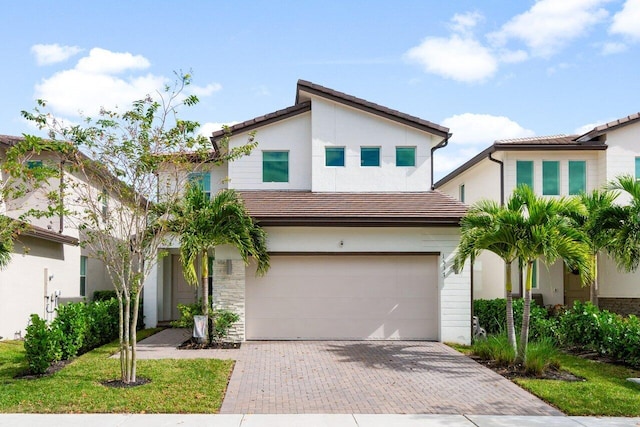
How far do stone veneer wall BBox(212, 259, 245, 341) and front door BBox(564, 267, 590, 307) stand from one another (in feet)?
43.7

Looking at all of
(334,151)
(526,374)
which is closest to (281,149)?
(334,151)

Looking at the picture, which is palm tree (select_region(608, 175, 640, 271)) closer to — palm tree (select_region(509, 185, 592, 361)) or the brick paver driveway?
palm tree (select_region(509, 185, 592, 361))

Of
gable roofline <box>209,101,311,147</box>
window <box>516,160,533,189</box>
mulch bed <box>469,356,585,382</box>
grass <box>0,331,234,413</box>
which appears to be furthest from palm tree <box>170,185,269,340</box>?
window <box>516,160,533,189</box>

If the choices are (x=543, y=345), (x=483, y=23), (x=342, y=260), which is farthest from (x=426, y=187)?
(x=543, y=345)

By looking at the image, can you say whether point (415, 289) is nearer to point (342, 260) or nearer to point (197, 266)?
A: point (342, 260)

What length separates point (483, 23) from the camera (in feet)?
48.1

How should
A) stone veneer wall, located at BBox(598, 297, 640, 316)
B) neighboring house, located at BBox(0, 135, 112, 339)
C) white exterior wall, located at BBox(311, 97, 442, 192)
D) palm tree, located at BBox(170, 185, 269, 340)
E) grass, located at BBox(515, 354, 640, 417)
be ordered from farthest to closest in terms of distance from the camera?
stone veneer wall, located at BBox(598, 297, 640, 316), white exterior wall, located at BBox(311, 97, 442, 192), neighboring house, located at BBox(0, 135, 112, 339), palm tree, located at BBox(170, 185, 269, 340), grass, located at BBox(515, 354, 640, 417)

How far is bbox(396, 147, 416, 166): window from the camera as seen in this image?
18141 mm

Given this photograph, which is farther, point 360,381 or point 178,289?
point 178,289

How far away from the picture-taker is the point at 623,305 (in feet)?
66.6

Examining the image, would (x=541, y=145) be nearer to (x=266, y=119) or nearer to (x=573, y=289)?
(x=573, y=289)

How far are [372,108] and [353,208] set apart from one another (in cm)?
328

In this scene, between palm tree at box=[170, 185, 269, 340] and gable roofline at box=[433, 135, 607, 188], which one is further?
gable roofline at box=[433, 135, 607, 188]

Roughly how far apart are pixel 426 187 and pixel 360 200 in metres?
2.21
